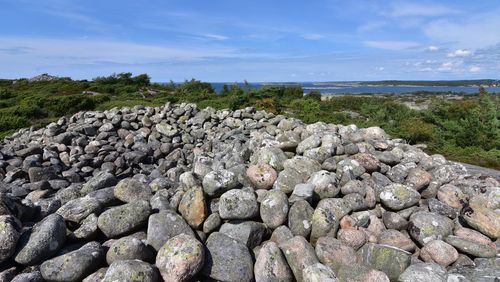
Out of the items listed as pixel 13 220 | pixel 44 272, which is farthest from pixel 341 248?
pixel 13 220

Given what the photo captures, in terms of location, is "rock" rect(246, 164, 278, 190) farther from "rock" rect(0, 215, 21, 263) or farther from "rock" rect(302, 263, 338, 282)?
"rock" rect(0, 215, 21, 263)

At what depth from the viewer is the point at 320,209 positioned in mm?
5922

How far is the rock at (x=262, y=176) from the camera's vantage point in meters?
6.77

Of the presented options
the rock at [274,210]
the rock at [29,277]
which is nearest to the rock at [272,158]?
the rock at [274,210]

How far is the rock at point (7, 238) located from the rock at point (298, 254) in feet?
11.6

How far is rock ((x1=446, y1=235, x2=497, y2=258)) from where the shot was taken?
556 centimetres

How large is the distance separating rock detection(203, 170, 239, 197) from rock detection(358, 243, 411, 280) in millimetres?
2347

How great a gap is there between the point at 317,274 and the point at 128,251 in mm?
2466

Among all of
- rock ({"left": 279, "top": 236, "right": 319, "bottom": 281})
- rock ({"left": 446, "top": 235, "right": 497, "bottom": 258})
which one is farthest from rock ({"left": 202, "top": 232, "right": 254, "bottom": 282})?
rock ({"left": 446, "top": 235, "right": 497, "bottom": 258})

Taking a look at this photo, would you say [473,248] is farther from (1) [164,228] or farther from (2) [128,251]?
(2) [128,251]

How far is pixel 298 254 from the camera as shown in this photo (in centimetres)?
528

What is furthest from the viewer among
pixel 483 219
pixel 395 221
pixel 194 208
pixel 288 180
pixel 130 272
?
pixel 288 180

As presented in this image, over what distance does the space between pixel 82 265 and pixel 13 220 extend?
3.96 ft

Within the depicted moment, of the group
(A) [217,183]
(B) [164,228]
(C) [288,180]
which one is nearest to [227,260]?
(B) [164,228]
